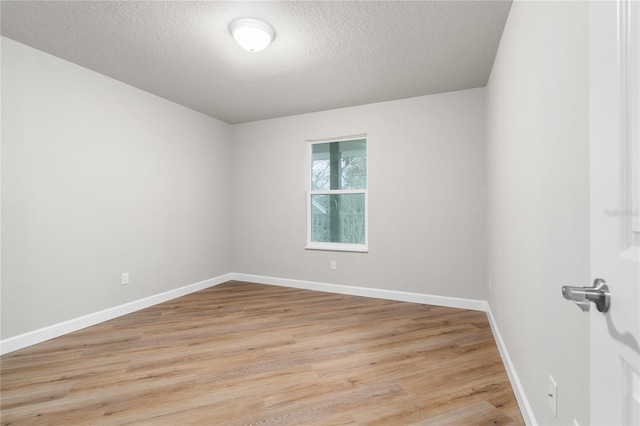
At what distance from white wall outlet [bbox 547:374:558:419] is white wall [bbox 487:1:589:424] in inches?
1.2

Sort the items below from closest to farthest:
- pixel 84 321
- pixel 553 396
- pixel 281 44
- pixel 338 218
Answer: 1. pixel 553 396
2. pixel 281 44
3. pixel 84 321
4. pixel 338 218

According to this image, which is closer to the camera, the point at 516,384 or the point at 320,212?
the point at 516,384

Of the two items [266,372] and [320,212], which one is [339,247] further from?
[266,372]

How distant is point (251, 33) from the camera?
2.13m

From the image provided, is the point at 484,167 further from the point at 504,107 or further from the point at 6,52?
the point at 6,52

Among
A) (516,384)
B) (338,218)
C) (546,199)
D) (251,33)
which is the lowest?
(516,384)

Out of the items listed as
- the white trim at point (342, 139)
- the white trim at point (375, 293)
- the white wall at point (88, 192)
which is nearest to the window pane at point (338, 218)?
the white trim at point (375, 293)

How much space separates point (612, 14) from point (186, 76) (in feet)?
10.8

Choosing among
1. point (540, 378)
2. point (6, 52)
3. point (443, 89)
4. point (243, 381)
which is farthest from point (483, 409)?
point (6, 52)

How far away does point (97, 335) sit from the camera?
2.64 metres

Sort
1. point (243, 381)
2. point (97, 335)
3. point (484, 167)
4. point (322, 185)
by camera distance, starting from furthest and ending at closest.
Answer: point (322, 185) → point (484, 167) → point (97, 335) → point (243, 381)

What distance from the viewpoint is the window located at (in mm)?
3961

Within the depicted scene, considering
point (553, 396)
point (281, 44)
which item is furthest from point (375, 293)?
point (281, 44)

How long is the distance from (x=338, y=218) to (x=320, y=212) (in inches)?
11.6
